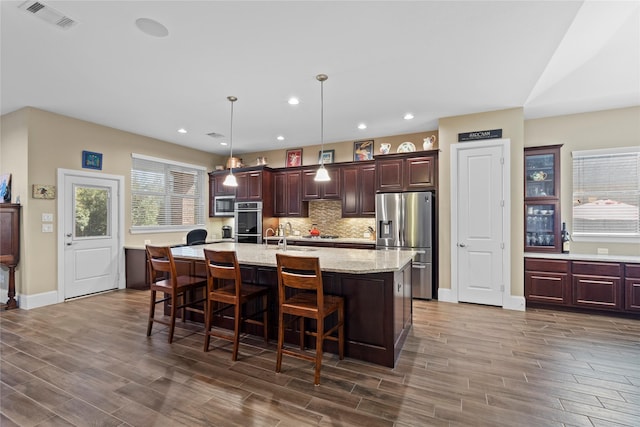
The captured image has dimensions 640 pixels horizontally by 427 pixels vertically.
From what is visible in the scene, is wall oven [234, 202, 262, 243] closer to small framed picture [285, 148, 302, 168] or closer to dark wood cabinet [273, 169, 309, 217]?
dark wood cabinet [273, 169, 309, 217]

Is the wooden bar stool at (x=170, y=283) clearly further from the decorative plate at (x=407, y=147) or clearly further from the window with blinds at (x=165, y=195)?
the decorative plate at (x=407, y=147)

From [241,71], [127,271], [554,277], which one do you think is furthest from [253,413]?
[127,271]

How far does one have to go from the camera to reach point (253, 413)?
2.01 metres

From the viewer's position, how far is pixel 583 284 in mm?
3947

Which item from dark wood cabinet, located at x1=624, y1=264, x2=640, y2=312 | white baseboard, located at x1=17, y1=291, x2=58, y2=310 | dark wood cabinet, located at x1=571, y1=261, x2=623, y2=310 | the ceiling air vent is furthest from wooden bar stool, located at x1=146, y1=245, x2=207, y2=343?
dark wood cabinet, located at x1=624, y1=264, x2=640, y2=312

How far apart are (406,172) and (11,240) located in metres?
5.90

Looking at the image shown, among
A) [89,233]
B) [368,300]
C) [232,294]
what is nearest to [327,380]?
[368,300]

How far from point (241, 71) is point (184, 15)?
915mm

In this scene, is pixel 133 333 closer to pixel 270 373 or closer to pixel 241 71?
pixel 270 373

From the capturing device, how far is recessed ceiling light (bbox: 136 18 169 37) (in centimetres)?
239

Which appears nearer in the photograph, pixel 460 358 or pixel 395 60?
pixel 460 358

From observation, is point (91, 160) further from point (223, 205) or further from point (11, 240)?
point (223, 205)

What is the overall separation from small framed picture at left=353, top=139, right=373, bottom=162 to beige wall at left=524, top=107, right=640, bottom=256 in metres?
2.54

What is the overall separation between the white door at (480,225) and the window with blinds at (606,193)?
1228mm
